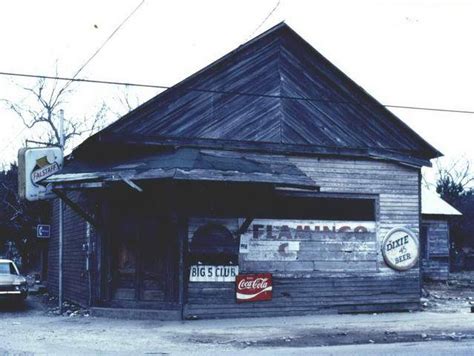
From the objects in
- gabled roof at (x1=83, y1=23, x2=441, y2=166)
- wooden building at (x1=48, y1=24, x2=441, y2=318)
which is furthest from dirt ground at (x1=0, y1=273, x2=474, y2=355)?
gabled roof at (x1=83, y1=23, x2=441, y2=166)

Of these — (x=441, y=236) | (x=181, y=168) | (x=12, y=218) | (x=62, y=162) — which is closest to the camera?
(x=181, y=168)

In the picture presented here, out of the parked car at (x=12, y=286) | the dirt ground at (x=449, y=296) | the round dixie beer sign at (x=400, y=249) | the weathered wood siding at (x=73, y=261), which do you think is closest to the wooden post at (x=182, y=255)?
the weathered wood siding at (x=73, y=261)

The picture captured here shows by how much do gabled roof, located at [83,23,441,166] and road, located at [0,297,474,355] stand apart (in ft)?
16.2

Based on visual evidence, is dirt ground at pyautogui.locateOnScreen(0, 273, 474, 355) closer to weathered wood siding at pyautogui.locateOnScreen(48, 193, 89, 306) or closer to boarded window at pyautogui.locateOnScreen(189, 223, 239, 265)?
weathered wood siding at pyautogui.locateOnScreen(48, 193, 89, 306)

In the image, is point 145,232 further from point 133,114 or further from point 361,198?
point 361,198

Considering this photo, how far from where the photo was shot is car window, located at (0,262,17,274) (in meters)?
21.5

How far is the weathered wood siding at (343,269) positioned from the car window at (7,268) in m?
8.25

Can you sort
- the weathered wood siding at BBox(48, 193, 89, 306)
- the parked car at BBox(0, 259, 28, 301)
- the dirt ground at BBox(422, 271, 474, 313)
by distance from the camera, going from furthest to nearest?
the parked car at BBox(0, 259, 28, 301) → the dirt ground at BBox(422, 271, 474, 313) → the weathered wood siding at BBox(48, 193, 89, 306)

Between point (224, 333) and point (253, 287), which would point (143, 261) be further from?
point (224, 333)

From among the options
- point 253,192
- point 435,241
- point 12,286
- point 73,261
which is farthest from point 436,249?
point 12,286

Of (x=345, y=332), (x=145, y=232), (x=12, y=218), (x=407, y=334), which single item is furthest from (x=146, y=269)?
(x=12, y=218)

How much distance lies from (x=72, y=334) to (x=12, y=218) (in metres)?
27.0

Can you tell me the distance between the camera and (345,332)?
47.3 ft

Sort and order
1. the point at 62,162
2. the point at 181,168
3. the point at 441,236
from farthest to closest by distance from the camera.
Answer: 1. the point at 441,236
2. the point at 62,162
3. the point at 181,168
